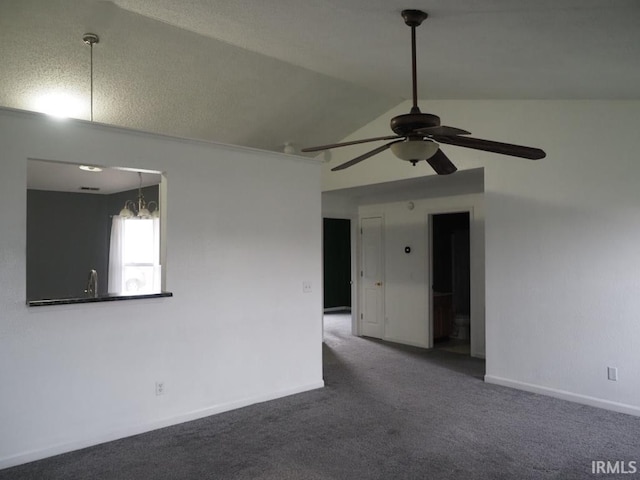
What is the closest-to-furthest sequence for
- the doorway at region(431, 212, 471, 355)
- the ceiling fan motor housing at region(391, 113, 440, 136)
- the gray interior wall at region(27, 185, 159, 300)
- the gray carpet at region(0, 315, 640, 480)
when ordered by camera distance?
the ceiling fan motor housing at region(391, 113, 440, 136) < the gray carpet at region(0, 315, 640, 480) < the doorway at region(431, 212, 471, 355) < the gray interior wall at region(27, 185, 159, 300)

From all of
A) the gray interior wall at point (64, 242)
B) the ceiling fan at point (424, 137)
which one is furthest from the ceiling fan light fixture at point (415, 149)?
the gray interior wall at point (64, 242)

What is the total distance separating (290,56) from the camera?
4.17 meters

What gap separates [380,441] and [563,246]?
2547 millimetres

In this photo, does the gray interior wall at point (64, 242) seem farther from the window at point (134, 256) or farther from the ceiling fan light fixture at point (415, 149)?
the ceiling fan light fixture at point (415, 149)

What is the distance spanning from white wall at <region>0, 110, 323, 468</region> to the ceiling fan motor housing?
6.75ft

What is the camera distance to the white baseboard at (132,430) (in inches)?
123

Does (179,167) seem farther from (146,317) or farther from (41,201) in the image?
(41,201)

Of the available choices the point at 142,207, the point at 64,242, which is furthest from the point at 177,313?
the point at 64,242

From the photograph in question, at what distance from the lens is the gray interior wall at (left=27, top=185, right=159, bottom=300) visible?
7359 mm

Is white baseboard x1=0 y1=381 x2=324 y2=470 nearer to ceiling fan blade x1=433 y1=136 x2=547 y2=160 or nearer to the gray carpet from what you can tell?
the gray carpet

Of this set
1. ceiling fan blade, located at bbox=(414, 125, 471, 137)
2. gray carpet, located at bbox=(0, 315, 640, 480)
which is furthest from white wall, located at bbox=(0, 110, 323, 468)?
ceiling fan blade, located at bbox=(414, 125, 471, 137)

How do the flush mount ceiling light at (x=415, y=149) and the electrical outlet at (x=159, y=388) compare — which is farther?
the electrical outlet at (x=159, y=388)

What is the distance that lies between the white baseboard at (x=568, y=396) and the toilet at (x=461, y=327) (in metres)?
2.43

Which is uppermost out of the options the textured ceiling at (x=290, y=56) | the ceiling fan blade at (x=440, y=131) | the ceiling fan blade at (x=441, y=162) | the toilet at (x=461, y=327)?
the textured ceiling at (x=290, y=56)
